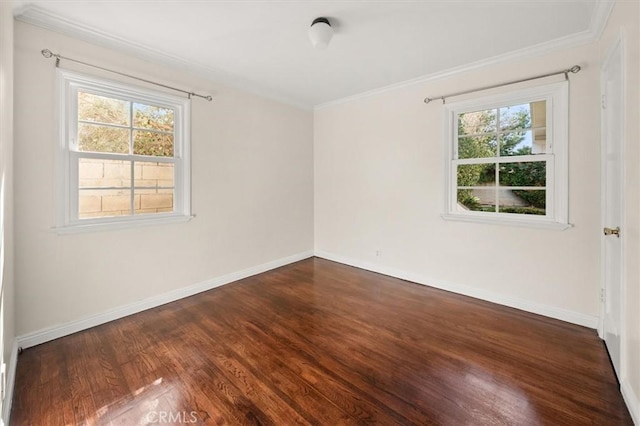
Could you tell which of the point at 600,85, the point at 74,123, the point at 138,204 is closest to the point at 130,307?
the point at 138,204

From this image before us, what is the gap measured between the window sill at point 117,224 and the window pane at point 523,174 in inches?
132

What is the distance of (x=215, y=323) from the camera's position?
2.54 metres

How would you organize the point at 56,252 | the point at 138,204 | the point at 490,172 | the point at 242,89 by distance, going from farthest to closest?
the point at 242,89, the point at 490,172, the point at 138,204, the point at 56,252

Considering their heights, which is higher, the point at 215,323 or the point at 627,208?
the point at 627,208

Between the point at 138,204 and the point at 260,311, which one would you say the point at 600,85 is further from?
the point at 138,204

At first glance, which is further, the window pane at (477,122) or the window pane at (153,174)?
the window pane at (477,122)

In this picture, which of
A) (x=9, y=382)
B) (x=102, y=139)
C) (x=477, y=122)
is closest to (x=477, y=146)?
(x=477, y=122)

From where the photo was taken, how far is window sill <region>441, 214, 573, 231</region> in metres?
2.55

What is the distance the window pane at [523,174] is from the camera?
2695 mm

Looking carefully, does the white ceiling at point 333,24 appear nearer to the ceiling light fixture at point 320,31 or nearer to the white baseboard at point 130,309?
the ceiling light fixture at point 320,31

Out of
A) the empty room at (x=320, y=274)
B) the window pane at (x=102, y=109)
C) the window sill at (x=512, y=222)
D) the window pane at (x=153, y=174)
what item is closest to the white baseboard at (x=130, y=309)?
the empty room at (x=320, y=274)

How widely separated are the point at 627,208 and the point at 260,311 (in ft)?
9.17

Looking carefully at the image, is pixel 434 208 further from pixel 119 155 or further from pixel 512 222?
pixel 119 155

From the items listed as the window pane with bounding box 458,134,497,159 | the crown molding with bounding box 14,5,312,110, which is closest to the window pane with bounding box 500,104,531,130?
the window pane with bounding box 458,134,497,159
